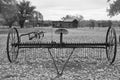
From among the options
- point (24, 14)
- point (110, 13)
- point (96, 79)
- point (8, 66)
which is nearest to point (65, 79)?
point (96, 79)

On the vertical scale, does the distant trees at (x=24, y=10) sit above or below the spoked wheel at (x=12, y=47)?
above

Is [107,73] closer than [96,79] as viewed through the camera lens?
No

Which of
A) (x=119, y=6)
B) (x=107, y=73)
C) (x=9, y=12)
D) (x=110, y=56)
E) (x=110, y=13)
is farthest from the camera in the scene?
(x=9, y=12)

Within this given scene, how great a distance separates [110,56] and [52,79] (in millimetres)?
2725

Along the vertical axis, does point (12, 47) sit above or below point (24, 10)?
below

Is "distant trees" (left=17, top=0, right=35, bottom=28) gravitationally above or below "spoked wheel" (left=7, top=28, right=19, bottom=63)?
Answer: above

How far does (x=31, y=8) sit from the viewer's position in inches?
1961

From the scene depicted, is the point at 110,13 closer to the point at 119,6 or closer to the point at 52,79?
the point at 119,6

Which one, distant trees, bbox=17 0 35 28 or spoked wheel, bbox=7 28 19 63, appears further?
distant trees, bbox=17 0 35 28

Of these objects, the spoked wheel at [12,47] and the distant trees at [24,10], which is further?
the distant trees at [24,10]

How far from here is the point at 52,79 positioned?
151 inches

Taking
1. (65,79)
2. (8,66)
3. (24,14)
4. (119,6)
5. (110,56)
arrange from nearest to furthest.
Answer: (65,79)
(8,66)
(110,56)
(119,6)
(24,14)

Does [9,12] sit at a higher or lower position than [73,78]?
higher

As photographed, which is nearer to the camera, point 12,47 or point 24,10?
point 12,47
